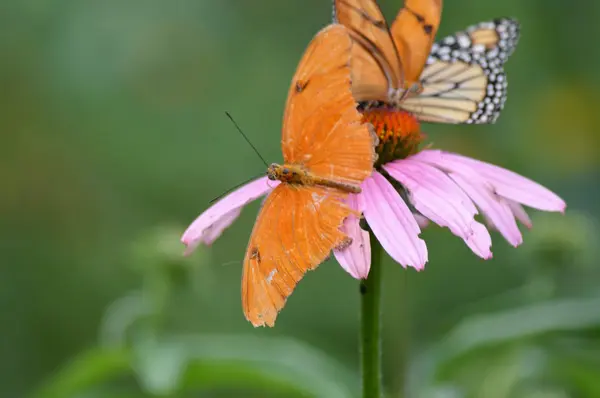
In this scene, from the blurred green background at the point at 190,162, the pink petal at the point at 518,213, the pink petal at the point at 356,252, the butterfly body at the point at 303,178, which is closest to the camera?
the pink petal at the point at 356,252

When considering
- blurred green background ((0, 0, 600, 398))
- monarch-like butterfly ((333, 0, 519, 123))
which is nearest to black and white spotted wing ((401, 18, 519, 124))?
monarch-like butterfly ((333, 0, 519, 123))

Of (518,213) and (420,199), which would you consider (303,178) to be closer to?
(420,199)

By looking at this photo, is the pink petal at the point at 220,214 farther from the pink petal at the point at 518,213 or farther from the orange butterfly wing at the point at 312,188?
the pink petal at the point at 518,213

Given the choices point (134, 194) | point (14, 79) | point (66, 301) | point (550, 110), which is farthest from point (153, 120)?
point (550, 110)

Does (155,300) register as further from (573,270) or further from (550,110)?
(550,110)

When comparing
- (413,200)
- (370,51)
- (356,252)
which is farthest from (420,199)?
(370,51)

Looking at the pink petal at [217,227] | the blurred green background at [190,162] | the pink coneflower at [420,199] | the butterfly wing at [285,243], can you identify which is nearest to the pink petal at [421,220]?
the pink coneflower at [420,199]
